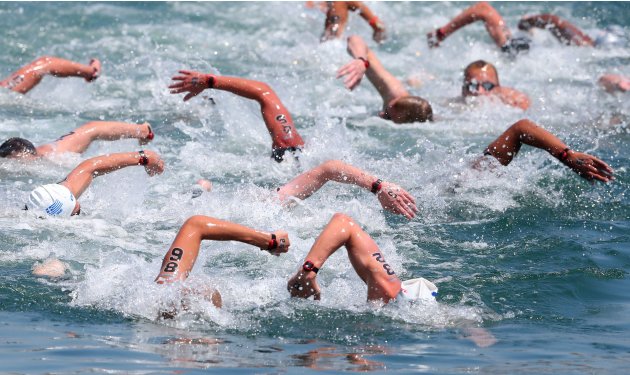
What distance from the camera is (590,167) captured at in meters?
8.42

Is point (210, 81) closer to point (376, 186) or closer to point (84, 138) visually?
point (84, 138)

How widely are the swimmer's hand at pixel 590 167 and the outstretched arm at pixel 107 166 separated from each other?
3365 mm

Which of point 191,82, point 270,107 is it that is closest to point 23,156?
point 191,82

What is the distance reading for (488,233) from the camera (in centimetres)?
925

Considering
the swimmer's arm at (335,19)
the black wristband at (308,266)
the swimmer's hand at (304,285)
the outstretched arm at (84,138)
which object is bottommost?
the swimmer's hand at (304,285)

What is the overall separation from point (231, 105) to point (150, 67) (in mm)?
3040

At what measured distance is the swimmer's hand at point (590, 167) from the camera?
8.38 m

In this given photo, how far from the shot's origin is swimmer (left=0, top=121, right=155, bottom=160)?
995 centimetres

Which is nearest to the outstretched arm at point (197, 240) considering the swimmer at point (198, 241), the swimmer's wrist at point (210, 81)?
the swimmer at point (198, 241)

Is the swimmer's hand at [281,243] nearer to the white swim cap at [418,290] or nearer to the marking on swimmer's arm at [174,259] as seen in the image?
the marking on swimmer's arm at [174,259]

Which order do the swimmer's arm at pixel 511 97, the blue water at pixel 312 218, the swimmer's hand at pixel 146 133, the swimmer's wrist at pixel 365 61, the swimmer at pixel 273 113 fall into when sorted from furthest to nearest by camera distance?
the swimmer's arm at pixel 511 97
the swimmer's wrist at pixel 365 61
the swimmer's hand at pixel 146 133
the swimmer at pixel 273 113
the blue water at pixel 312 218

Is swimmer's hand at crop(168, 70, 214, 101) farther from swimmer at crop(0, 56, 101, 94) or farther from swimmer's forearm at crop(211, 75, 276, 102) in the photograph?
swimmer at crop(0, 56, 101, 94)

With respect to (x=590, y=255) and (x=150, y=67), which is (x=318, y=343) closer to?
(x=590, y=255)

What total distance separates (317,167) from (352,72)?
2.00 meters
